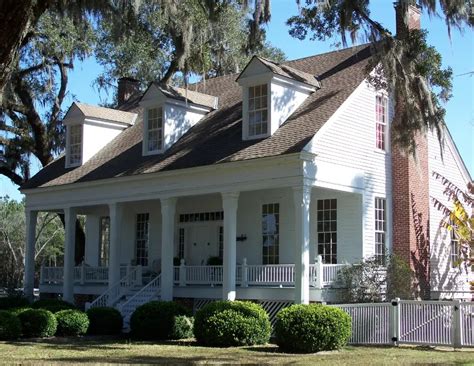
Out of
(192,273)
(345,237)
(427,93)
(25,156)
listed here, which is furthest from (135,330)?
(25,156)

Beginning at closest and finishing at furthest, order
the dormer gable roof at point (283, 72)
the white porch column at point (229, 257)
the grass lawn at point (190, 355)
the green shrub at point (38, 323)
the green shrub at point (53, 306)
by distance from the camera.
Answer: the grass lawn at point (190, 355) < the green shrub at point (38, 323) < the white porch column at point (229, 257) < the dormer gable roof at point (283, 72) < the green shrub at point (53, 306)

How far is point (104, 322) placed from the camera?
67.3 ft

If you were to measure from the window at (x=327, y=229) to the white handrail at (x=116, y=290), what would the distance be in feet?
21.6

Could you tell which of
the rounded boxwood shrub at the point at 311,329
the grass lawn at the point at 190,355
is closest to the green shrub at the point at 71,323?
the grass lawn at the point at 190,355

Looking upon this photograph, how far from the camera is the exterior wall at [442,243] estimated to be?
22391 millimetres

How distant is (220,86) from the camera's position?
2728 centimetres

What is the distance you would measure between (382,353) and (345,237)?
590cm

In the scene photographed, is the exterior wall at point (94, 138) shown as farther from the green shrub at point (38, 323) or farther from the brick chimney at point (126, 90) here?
the green shrub at point (38, 323)

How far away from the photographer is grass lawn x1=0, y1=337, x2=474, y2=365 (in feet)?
44.8

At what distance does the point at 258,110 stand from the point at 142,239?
8.61 metres

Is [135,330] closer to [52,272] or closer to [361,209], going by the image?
[361,209]

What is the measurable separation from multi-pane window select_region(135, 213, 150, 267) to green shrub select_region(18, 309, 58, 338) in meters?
7.28

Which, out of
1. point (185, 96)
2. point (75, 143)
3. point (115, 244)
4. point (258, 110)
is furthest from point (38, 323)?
point (75, 143)

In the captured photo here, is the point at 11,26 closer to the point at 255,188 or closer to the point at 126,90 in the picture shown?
the point at 255,188
